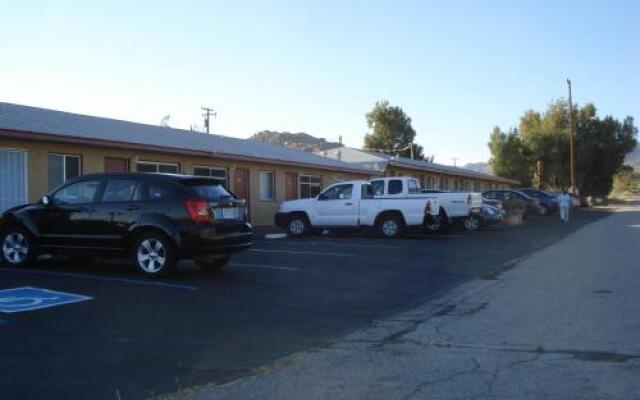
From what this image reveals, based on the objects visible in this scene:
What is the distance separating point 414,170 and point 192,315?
34.2m

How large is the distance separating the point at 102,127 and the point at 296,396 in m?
17.9

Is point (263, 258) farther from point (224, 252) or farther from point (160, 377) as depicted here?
point (160, 377)

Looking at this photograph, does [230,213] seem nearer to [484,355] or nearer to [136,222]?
[136,222]

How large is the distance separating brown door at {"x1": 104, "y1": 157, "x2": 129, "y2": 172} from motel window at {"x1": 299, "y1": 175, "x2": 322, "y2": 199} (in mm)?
10336

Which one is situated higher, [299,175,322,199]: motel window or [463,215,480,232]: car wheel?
[299,175,322,199]: motel window

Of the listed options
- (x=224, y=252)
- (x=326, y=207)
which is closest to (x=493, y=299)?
(x=224, y=252)

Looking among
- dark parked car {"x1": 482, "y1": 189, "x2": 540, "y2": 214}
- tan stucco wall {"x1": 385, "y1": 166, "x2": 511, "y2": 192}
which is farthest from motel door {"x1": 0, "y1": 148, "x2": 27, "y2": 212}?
dark parked car {"x1": 482, "y1": 189, "x2": 540, "y2": 214}

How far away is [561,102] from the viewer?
68.5 metres

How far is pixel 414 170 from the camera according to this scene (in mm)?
41750

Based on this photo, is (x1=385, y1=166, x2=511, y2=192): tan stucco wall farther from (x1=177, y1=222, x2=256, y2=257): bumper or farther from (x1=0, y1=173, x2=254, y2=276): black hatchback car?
(x1=0, y1=173, x2=254, y2=276): black hatchback car

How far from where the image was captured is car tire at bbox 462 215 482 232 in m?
26.1

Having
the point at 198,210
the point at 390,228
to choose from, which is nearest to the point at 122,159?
the point at 390,228

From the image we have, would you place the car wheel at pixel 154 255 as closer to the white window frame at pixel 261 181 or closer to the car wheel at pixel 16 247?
the car wheel at pixel 16 247

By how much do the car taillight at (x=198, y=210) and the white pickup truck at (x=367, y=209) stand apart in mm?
11097
